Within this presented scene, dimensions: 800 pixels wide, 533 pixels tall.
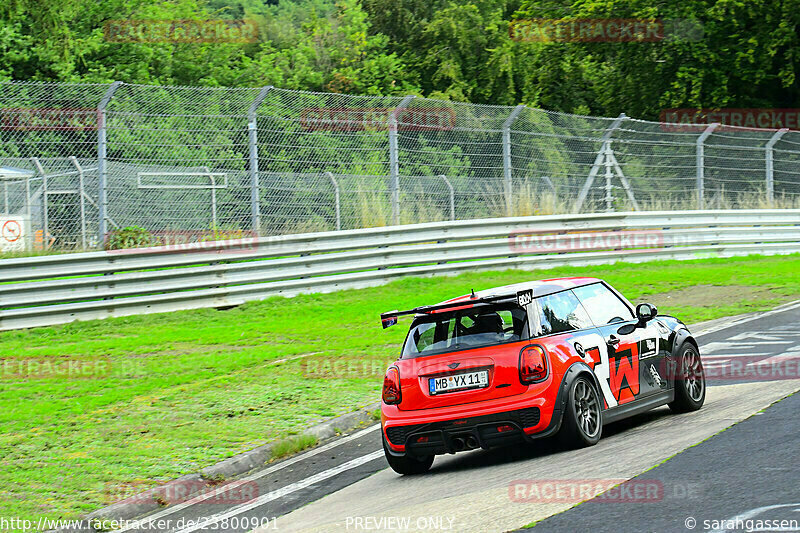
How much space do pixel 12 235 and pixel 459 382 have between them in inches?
416

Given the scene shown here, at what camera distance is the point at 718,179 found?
24953 mm

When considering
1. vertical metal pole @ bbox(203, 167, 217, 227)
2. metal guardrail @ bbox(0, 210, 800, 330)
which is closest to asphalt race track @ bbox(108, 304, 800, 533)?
metal guardrail @ bbox(0, 210, 800, 330)

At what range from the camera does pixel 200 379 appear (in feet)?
37.5

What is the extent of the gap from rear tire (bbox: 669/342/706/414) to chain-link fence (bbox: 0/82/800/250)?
370 inches

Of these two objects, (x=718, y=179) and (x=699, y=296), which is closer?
(x=699, y=296)

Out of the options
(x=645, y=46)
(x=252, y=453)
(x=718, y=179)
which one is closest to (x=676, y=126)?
(x=718, y=179)

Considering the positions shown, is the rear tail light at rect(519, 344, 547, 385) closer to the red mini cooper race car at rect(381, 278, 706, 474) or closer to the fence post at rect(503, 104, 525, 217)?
the red mini cooper race car at rect(381, 278, 706, 474)

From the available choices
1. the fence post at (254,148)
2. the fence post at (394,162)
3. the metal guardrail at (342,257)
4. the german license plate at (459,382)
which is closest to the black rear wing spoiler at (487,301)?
the german license plate at (459,382)

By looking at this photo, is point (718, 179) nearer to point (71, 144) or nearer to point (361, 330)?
point (361, 330)

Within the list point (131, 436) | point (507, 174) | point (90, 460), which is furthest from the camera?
point (507, 174)

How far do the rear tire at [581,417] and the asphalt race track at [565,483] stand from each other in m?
0.09

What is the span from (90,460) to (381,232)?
1061 centimetres

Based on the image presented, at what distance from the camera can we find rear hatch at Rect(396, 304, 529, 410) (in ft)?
24.6

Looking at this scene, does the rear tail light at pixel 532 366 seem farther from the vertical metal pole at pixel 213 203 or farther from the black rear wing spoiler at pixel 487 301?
the vertical metal pole at pixel 213 203
